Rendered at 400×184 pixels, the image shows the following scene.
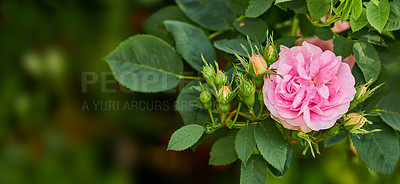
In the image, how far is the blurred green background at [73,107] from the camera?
100 centimetres

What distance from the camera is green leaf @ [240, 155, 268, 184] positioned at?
0.46m

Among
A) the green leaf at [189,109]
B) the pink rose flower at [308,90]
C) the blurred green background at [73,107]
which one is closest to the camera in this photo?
the pink rose flower at [308,90]

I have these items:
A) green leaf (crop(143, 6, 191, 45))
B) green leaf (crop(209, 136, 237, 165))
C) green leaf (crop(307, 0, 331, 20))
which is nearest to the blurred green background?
green leaf (crop(143, 6, 191, 45))

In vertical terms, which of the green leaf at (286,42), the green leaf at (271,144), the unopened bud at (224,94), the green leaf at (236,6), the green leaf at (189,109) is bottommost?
the green leaf at (271,144)

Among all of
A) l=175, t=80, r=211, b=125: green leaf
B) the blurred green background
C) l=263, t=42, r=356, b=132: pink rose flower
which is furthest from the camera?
the blurred green background

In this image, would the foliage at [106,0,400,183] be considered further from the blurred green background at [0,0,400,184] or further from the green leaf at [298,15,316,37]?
the blurred green background at [0,0,400,184]

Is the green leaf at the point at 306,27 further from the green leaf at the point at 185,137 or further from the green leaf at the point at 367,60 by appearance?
the green leaf at the point at 185,137

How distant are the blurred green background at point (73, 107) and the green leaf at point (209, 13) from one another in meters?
0.40

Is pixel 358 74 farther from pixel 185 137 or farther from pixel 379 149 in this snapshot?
pixel 185 137

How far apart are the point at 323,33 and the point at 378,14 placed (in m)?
0.07

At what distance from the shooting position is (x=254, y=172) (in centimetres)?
47

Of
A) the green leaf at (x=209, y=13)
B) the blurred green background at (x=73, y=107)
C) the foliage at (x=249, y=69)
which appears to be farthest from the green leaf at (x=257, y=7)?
the blurred green background at (x=73, y=107)

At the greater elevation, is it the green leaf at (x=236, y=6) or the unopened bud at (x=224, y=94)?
the green leaf at (x=236, y=6)

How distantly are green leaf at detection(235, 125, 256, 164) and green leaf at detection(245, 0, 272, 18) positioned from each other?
0.41 feet
